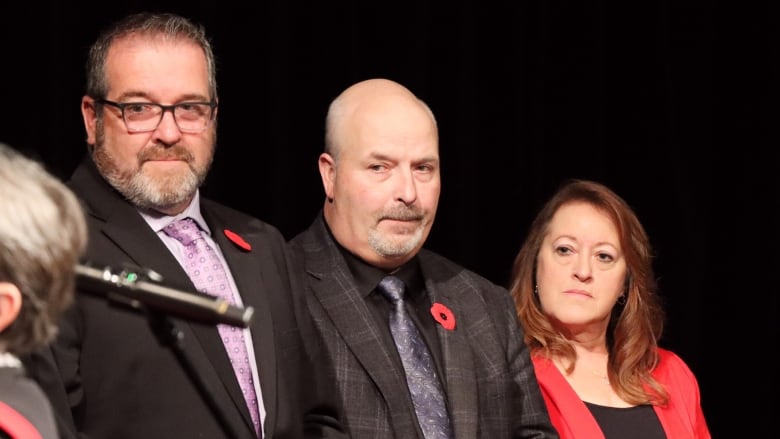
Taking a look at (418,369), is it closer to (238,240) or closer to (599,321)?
(238,240)

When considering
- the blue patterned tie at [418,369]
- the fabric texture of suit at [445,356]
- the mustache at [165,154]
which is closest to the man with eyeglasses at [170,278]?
the mustache at [165,154]

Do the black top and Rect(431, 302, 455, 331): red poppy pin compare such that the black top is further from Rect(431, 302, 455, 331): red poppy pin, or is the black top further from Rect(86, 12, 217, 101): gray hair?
Rect(86, 12, 217, 101): gray hair

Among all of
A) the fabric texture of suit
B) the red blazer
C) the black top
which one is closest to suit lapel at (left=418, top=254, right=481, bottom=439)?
the fabric texture of suit

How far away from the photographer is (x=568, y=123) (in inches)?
173

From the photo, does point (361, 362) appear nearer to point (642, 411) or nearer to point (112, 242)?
point (112, 242)

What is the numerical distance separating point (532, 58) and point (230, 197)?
1.25m

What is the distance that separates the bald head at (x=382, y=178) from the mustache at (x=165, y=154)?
0.64m

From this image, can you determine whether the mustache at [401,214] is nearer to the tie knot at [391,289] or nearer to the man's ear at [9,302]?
the tie knot at [391,289]

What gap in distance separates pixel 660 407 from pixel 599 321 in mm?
308

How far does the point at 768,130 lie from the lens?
4574 millimetres

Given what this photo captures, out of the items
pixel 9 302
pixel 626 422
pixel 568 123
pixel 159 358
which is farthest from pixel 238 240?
pixel 568 123

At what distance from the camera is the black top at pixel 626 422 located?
3.51 m

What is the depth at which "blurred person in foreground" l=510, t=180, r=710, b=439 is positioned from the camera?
357cm

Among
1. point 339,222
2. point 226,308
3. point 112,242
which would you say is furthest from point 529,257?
point 226,308
